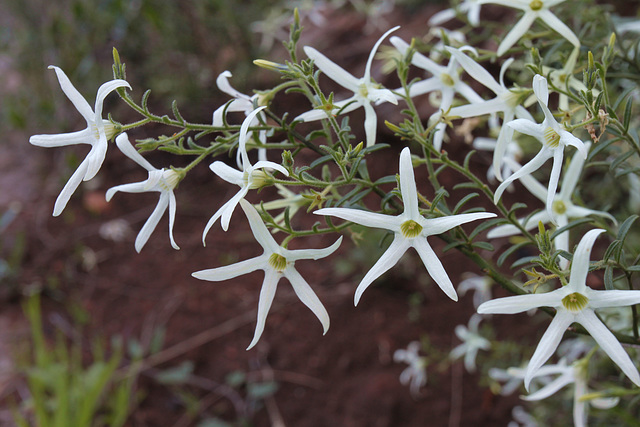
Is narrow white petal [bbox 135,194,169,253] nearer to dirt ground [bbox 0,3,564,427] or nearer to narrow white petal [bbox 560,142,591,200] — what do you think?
narrow white petal [bbox 560,142,591,200]

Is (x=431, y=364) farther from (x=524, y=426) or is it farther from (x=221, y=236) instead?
(x=221, y=236)

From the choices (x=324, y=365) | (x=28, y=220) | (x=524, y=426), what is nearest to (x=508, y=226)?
(x=524, y=426)

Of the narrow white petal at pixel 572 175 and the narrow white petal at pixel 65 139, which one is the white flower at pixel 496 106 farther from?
the narrow white petal at pixel 65 139

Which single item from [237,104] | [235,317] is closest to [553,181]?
[237,104]

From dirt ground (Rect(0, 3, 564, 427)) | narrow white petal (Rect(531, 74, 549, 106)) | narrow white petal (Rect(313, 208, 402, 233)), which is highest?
narrow white petal (Rect(531, 74, 549, 106))

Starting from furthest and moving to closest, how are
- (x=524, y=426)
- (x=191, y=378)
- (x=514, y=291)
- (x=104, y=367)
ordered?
(x=191, y=378) → (x=104, y=367) → (x=524, y=426) → (x=514, y=291)

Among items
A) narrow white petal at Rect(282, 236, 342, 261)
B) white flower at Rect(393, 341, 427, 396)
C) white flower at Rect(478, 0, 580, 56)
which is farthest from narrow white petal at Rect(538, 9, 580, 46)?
white flower at Rect(393, 341, 427, 396)
